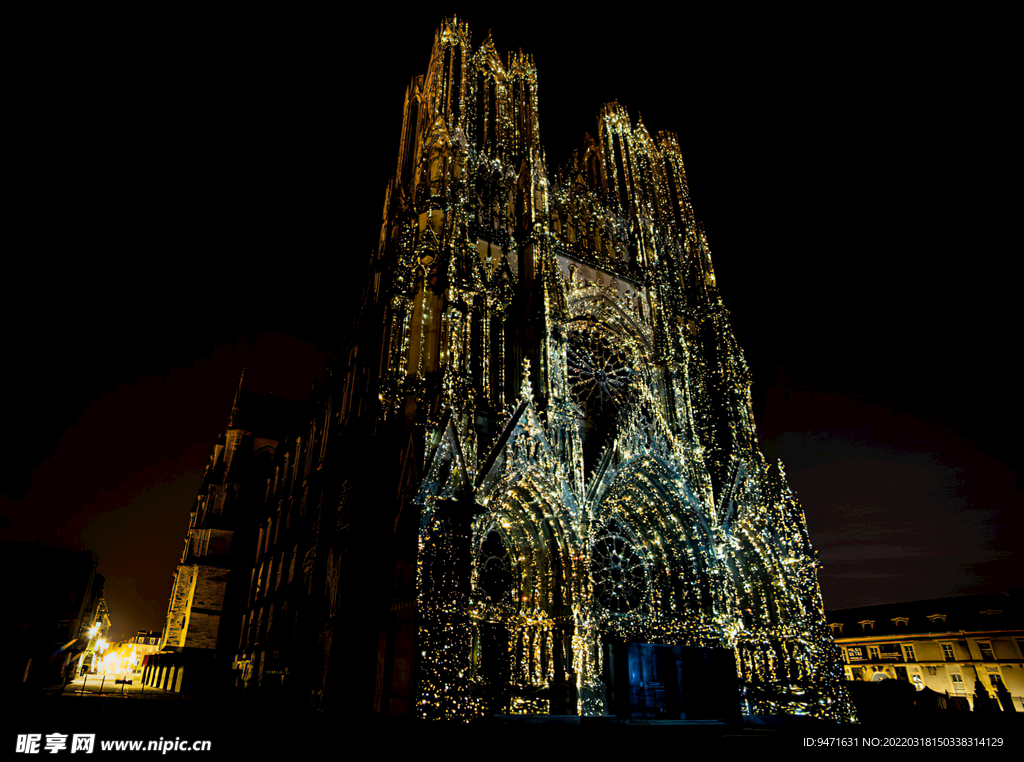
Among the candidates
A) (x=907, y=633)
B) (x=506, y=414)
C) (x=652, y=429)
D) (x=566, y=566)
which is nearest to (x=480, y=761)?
(x=566, y=566)

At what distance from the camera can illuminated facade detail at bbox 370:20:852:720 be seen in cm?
1587

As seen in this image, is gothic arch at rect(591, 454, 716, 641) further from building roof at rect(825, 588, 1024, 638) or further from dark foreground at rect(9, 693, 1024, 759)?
building roof at rect(825, 588, 1024, 638)

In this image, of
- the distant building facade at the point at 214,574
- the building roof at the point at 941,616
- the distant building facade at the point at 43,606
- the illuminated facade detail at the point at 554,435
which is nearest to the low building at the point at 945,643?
the building roof at the point at 941,616

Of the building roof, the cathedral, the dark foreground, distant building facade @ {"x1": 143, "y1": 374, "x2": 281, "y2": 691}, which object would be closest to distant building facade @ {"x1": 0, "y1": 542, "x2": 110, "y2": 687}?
the cathedral

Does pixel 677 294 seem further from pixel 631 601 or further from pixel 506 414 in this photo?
pixel 631 601

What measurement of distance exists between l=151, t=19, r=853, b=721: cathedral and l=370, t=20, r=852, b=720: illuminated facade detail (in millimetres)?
82

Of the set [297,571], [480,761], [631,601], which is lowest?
[480,761]

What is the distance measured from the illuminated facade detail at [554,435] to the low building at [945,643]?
21.2 metres

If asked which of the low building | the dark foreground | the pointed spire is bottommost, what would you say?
the dark foreground

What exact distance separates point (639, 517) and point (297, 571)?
1545 cm

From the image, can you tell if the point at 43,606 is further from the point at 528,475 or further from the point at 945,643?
the point at 945,643

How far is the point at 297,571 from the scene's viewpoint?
84.6 ft

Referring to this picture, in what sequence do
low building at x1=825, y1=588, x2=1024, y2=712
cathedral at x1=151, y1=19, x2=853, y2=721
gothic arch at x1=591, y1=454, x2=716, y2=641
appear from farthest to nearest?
low building at x1=825, y1=588, x2=1024, y2=712 < gothic arch at x1=591, y1=454, x2=716, y2=641 < cathedral at x1=151, y1=19, x2=853, y2=721

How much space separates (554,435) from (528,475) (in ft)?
6.49
